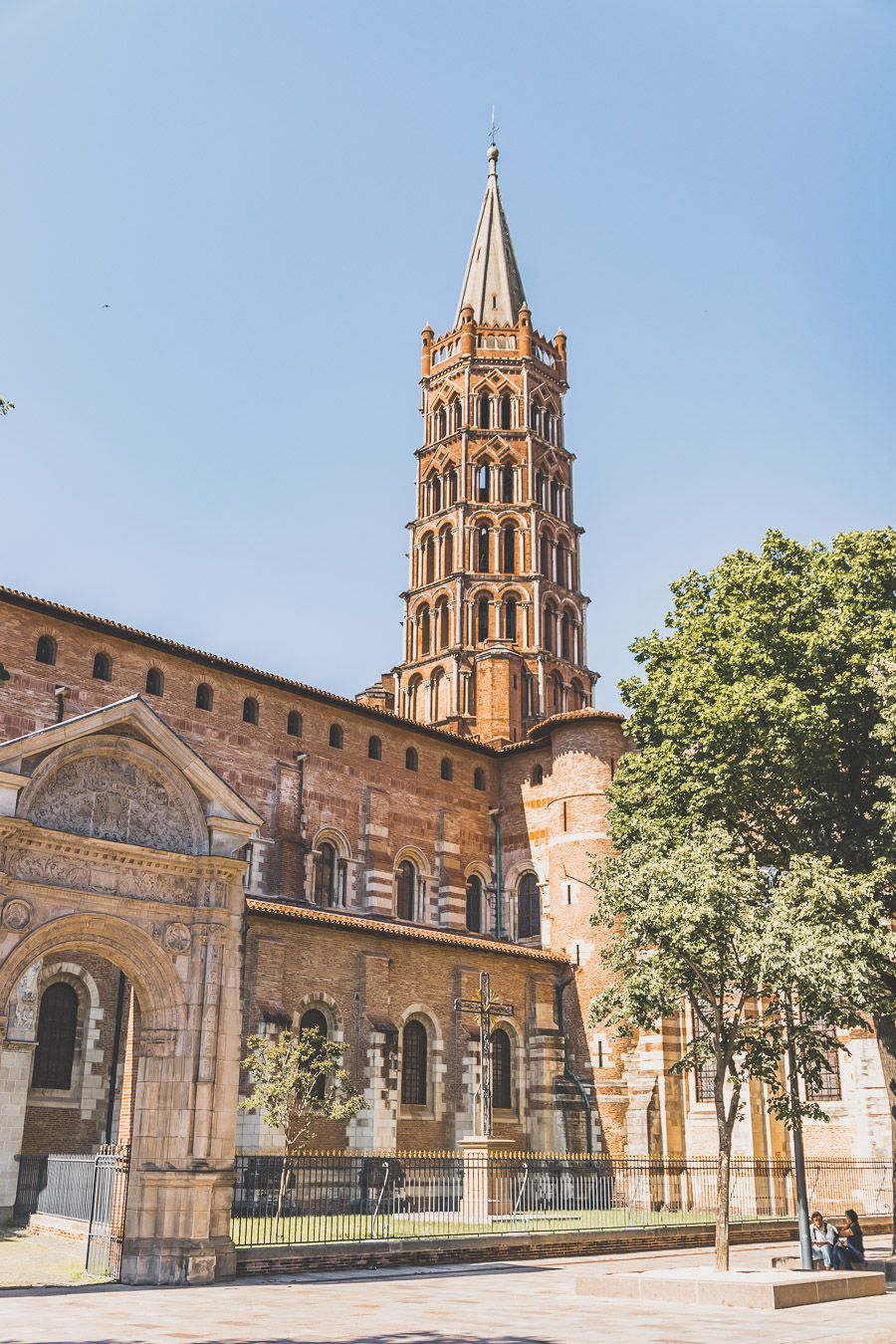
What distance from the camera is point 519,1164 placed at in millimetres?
26891

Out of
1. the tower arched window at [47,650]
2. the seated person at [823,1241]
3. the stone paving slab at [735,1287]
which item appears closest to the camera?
the stone paving slab at [735,1287]

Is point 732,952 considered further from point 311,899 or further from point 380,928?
point 311,899

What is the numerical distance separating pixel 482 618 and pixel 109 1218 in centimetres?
4273

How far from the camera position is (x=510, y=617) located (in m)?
59.8

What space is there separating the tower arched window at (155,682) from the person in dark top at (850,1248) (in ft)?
74.5

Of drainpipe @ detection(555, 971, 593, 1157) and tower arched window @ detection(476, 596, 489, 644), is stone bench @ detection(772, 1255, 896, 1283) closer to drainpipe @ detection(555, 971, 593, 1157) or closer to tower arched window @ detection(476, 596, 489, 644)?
drainpipe @ detection(555, 971, 593, 1157)

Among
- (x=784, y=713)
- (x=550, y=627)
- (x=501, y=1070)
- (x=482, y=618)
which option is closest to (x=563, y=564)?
(x=550, y=627)

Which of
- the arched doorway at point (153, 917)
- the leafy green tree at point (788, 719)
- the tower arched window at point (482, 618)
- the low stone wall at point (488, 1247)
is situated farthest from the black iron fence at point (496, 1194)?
the tower arched window at point (482, 618)

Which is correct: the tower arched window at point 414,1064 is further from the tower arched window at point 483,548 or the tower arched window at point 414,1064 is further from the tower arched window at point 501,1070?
the tower arched window at point 483,548

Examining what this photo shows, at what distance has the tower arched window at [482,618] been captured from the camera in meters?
59.4

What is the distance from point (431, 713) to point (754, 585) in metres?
30.0

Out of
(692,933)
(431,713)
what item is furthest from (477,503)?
(692,933)

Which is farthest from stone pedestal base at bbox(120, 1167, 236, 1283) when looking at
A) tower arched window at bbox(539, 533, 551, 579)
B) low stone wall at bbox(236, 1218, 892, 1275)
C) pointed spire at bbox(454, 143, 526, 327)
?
pointed spire at bbox(454, 143, 526, 327)

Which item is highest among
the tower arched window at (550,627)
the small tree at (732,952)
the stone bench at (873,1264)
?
the tower arched window at (550,627)
